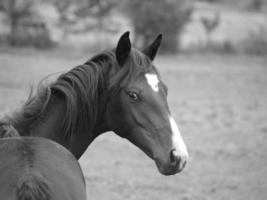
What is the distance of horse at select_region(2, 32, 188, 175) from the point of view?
3.30 meters

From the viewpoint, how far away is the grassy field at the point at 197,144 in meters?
6.96

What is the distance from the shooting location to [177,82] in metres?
18.1

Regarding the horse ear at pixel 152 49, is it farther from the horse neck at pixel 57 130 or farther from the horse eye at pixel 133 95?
the horse neck at pixel 57 130

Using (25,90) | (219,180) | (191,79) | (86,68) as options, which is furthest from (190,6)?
(86,68)

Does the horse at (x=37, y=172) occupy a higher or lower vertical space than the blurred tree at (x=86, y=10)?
higher

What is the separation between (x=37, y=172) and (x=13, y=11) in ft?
74.4

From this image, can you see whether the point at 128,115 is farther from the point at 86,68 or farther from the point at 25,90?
the point at 25,90

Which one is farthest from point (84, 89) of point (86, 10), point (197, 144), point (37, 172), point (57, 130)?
point (86, 10)

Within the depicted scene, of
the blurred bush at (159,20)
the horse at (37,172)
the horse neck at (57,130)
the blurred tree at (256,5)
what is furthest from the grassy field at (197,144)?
the blurred tree at (256,5)

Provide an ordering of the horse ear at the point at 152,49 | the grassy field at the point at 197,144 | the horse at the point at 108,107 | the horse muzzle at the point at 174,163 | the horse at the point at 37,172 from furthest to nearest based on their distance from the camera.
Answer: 1. the grassy field at the point at 197,144
2. the horse ear at the point at 152,49
3. the horse at the point at 108,107
4. the horse muzzle at the point at 174,163
5. the horse at the point at 37,172

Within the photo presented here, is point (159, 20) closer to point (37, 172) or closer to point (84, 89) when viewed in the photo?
point (84, 89)

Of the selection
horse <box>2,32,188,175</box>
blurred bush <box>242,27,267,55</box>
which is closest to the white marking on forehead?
horse <box>2,32,188,175</box>

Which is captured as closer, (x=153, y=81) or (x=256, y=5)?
(x=153, y=81)

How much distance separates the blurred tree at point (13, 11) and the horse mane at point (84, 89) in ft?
69.7
